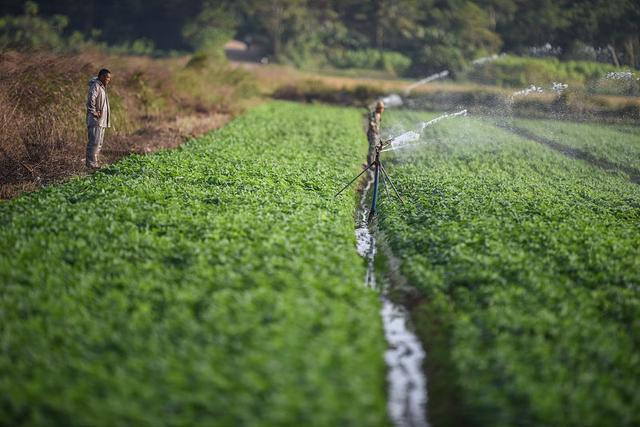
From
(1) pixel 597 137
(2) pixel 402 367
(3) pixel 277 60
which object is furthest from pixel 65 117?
(3) pixel 277 60

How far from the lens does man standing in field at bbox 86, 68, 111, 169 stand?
1573 cm

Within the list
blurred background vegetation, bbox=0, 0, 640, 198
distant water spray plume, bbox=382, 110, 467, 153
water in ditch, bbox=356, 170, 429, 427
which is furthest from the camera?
blurred background vegetation, bbox=0, 0, 640, 198

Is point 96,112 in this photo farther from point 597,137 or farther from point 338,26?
point 338,26

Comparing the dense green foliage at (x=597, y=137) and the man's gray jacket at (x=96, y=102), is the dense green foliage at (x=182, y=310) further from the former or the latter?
the dense green foliage at (x=597, y=137)

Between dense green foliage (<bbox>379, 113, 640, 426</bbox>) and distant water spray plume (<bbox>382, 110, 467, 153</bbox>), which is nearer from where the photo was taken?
dense green foliage (<bbox>379, 113, 640, 426</bbox>)

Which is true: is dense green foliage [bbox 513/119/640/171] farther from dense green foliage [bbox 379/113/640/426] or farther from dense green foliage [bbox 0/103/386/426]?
dense green foliage [bbox 0/103/386/426]

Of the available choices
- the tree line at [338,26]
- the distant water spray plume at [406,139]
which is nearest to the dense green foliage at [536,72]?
the tree line at [338,26]

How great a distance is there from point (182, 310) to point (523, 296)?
5.60 meters

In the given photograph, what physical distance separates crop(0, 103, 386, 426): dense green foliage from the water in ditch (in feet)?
1.28

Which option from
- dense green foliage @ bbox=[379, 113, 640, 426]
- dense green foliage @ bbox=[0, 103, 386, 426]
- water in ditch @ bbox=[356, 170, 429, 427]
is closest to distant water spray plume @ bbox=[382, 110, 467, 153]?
dense green foliage @ bbox=[379, 113, 640, 426]

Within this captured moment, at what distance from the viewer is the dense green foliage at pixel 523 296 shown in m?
6.73

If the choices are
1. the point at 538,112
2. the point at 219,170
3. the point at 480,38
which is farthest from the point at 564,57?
the point at 219,170

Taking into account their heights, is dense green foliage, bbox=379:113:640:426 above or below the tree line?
below

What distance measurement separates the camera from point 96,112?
15.9 m
